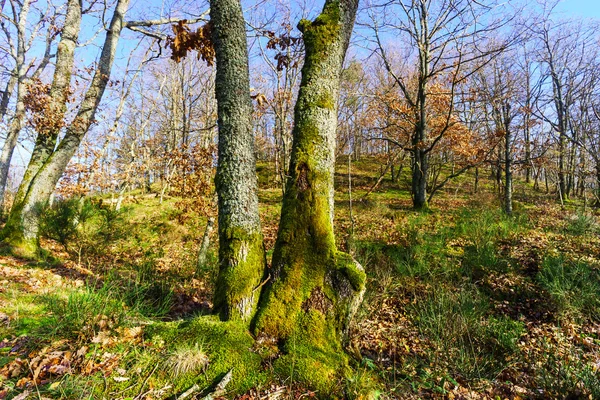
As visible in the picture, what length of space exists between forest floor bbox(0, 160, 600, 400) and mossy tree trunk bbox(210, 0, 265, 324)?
0.31 metres

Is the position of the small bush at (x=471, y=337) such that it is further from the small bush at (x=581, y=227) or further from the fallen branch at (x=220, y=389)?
the small bush at (x=581, y=227)

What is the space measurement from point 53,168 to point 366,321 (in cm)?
695

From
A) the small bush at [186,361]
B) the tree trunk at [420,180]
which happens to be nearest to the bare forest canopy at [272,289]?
the small bush at [186,361]

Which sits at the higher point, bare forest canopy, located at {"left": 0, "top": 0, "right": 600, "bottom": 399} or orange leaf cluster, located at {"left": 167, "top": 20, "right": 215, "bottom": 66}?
orange leaf cluster, located at {"left": 167, "top": 20, "right": 215, "bottom": 66}

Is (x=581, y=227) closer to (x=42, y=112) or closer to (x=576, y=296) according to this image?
(x=576, y=296)

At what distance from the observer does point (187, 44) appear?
3355mm

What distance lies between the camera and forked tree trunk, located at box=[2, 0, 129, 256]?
215 inches

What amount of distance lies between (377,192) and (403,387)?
514 inches

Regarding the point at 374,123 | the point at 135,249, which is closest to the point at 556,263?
the point at 135,249

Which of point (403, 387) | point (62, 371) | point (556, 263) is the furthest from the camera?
point (556, 263)

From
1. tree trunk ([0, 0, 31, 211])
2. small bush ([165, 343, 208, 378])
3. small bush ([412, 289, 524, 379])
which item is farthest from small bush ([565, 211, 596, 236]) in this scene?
tree trunk ([0, 0, 31, 211])

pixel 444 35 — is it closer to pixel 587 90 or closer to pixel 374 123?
pixel 374 123

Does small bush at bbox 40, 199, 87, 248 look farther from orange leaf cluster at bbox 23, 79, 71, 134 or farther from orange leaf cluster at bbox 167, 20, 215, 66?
orange leaf cluster at bbox 167, 20, 215, 66

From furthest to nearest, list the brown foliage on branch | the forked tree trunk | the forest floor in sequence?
the brown foliage on branch
the forked tree trunk
the forest floor
